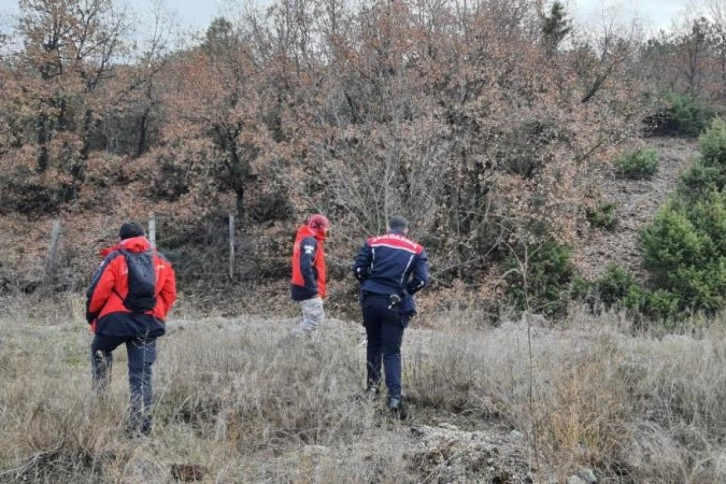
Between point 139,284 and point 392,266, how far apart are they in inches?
84.8

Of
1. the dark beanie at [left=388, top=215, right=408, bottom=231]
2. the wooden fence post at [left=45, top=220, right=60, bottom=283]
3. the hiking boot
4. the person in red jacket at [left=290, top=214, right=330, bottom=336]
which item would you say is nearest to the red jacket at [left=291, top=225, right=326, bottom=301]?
the person in red jacket at [left=290, top=214, right=330, bottom=336]

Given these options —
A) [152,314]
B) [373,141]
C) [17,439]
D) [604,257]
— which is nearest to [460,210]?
[373,141]

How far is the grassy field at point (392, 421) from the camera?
4.00m

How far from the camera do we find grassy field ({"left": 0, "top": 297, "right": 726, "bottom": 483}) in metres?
4.00

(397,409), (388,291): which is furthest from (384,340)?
(397,409)

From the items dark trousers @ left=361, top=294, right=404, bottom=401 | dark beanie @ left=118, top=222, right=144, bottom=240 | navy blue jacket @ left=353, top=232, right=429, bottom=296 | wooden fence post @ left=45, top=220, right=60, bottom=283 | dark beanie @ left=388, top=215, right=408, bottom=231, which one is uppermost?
dark beanie @ left=118, top=222, right=144, bottom=240

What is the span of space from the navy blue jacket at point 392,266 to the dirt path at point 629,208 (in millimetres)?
11643

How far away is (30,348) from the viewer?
7.60 m

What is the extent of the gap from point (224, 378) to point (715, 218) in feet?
46.9

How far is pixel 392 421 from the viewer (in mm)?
5246

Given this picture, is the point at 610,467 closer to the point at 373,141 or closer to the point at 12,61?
the point at 373,141

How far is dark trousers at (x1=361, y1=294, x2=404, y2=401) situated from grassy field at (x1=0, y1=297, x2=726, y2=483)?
9.3 inches

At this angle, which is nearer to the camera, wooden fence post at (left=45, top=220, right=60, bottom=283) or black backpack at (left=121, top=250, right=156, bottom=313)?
black backpack at (left=121, top=250, right=156, bottom=313)

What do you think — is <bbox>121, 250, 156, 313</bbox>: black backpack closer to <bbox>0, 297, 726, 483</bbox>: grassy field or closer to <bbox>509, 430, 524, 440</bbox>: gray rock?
<bbox>0, 297, 726, 483</bbox>: grassy field
